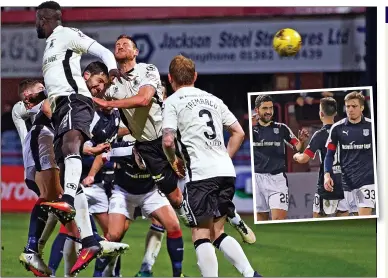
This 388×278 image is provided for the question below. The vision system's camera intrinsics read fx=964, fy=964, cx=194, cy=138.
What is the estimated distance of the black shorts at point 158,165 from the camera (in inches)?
311

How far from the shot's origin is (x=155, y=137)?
800cm

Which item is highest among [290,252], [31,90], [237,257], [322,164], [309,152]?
[31,90]

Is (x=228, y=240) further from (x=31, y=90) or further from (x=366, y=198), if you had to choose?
(x=31, y=90)

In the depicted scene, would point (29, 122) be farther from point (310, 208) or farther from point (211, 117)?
point (310, 208)

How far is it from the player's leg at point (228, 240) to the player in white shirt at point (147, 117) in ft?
2.51

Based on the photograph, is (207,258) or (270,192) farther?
(270,192)

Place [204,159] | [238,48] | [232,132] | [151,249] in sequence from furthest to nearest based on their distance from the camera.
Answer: [238,48] < [151,249] < [232,132] < [204,159]

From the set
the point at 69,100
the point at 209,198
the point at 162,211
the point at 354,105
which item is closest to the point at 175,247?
the point at 162,211

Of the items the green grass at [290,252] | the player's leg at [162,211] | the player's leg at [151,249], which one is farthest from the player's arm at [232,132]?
the green grass at [290,252]

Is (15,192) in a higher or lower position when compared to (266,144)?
lower

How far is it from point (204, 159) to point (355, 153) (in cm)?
171

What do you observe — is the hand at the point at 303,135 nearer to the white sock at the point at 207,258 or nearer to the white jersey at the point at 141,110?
the white jersey at the point at 141,110

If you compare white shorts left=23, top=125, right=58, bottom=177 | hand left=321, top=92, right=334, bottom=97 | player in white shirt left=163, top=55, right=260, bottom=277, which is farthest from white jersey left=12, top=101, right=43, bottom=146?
hand left=321, top=92, right=334, bottom=97

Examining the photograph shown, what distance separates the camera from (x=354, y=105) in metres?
8.25
